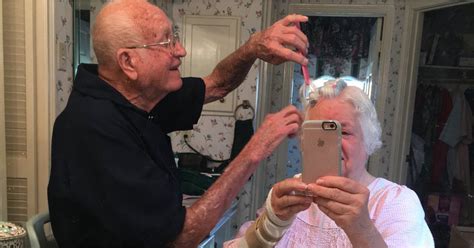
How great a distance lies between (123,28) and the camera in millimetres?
932

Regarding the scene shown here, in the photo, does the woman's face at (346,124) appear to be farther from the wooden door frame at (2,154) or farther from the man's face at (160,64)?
the wooden door frame at (2,154)

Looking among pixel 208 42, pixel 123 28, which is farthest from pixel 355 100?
pixel 208 42

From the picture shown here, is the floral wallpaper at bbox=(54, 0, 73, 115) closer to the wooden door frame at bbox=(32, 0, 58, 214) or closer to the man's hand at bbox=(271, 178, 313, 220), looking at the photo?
the wooden door frame at bbox=(32, 0, 58, 214)

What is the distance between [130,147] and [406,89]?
9.01 ft

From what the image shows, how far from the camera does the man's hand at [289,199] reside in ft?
2.51

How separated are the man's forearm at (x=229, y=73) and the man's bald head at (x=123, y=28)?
340 mm

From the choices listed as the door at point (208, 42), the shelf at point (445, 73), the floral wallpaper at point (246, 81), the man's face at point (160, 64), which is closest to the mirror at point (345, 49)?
the floral wallpaper at point (246, 81)

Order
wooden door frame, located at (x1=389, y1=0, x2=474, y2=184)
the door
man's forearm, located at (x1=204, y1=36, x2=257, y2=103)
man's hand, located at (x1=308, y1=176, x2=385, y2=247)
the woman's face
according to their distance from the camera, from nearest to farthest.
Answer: man's hand, located at (x1=308, y1=176, x2=385, y2=247) < the woman's face < man's forearm, located at (x1=204, y1=36, x2=257, y2=103) < the door < wooden door frame, located at (x1=389, y1=0, x2=474, y2=184)

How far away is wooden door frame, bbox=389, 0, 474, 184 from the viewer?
9.77 feet

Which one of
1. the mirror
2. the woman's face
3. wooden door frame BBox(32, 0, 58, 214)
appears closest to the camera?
the woman's face

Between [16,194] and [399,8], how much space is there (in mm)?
3033

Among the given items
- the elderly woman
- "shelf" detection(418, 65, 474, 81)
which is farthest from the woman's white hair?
"shelf" detection(418, 65, 474, 81)

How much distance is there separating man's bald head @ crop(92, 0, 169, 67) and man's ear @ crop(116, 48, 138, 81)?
0.01 meters

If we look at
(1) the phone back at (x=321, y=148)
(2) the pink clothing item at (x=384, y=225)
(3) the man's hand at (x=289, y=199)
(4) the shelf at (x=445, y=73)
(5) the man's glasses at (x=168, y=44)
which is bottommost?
(2) the pink clothing item at (x=384, y=225)
